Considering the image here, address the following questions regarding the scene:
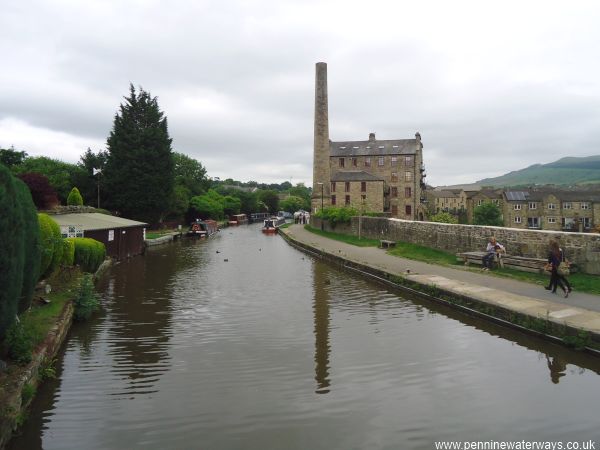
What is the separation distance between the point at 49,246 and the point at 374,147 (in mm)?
55647

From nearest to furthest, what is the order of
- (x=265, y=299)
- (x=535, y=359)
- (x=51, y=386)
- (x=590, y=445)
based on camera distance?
(x=590, y=445) → (x=51, y=386) → (x=535, y=359) → (x=265, y=299)

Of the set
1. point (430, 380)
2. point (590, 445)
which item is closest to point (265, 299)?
point (430, 380)

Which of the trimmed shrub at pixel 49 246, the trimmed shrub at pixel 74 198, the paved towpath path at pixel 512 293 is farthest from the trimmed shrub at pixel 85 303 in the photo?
the trimmed shrub at pixel 74 198

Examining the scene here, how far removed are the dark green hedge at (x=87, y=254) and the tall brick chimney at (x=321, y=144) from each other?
38.8 metres

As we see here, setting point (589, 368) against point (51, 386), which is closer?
point (51, 386)

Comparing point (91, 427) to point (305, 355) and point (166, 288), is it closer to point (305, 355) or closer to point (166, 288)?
point (305, 355)

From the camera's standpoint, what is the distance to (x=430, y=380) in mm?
7266

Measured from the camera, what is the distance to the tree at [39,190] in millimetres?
22719

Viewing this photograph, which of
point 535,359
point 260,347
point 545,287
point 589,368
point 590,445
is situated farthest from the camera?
point 545,287

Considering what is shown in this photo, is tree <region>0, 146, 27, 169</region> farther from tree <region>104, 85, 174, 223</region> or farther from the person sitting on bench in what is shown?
the person sitting on bench

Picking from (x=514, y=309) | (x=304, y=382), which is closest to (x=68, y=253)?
(x=304, y=382)

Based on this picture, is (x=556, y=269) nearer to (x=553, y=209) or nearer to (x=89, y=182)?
(x=89, y=182)

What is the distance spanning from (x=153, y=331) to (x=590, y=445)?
848cm

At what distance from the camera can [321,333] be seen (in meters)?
10.1
